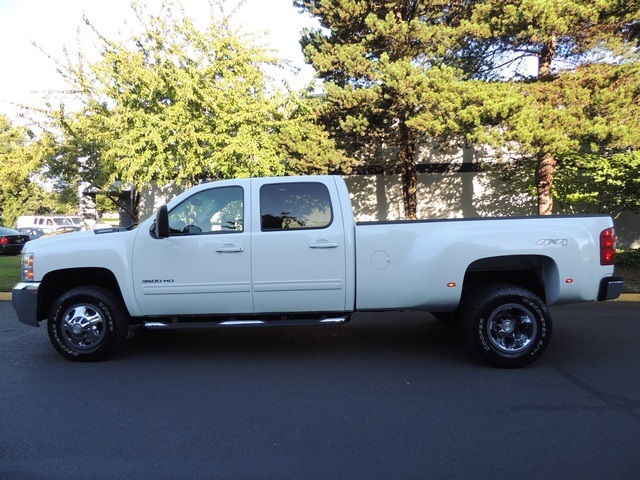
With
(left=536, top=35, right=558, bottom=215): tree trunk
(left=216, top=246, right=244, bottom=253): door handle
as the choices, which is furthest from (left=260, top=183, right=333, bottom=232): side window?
(left=536, top=35, right=558, bottom=215): tree trunk

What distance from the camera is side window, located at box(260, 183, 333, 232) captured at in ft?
17.4

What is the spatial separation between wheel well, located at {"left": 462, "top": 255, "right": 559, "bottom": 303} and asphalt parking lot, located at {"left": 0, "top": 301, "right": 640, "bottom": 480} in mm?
770

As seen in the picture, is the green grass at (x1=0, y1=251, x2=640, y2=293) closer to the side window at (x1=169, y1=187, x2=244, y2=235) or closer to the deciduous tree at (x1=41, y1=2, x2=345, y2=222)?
the deciduous tree at (x1=41, y1=2, x2=345, y2=222)

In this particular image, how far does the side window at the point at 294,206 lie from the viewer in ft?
17.4

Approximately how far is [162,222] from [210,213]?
1.74 feet

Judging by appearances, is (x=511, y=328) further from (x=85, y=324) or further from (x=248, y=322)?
(x=85, y=324)

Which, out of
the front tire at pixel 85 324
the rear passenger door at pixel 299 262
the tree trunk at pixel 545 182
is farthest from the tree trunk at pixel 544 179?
the front tire at pixel 85 324

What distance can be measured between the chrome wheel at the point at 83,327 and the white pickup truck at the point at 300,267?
0.01 metres

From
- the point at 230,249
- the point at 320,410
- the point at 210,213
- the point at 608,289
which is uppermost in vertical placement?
the point at 210,213

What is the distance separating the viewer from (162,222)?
5.09 metres

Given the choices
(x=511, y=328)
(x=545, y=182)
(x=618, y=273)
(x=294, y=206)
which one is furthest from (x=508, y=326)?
(x=545, y=182)

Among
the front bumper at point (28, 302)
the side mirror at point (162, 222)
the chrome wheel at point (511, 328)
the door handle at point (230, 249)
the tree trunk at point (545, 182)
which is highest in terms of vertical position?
the tree trunk at point (545, 182)

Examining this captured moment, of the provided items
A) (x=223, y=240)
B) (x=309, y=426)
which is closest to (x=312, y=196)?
(x=223, y=240)

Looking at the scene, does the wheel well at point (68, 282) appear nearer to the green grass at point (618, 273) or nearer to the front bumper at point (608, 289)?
the front bumper at point (608, 289)
